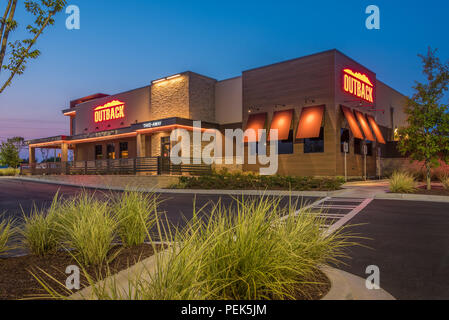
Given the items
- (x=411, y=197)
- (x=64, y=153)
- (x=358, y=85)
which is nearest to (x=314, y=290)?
(x=411, y=197)

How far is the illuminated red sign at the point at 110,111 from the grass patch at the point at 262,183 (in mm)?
15984

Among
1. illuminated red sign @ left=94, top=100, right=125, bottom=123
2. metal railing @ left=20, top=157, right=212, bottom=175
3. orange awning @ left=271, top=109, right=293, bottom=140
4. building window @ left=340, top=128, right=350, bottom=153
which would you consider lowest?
metal railing @ left=20, top=157, right=212, bottom=175

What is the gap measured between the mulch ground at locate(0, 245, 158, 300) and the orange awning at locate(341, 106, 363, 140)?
19.4 metres

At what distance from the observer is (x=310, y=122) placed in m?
21.5

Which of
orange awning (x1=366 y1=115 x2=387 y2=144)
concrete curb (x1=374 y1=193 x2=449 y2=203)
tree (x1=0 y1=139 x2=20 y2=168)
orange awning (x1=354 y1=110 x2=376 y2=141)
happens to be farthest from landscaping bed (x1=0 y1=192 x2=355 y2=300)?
tree (x1=0 y1=139 x2=20 y2=168)

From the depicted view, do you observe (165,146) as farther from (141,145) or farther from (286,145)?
(286,145)

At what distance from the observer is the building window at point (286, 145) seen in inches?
916

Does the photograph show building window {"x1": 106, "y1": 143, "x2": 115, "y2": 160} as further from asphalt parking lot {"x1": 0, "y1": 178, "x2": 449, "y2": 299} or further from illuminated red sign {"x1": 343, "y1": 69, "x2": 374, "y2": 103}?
asphalt parking lot {"x1": 0, "y1": 178, "x2": 449, "y2": 299}

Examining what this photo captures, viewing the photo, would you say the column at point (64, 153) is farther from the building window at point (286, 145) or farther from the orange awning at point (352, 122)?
the orange awning at point (352, 122)

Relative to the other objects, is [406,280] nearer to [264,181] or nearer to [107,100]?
[264,181]

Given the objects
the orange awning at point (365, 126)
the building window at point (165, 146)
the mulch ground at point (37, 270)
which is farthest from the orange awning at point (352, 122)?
the mulch ground at point (37, 270)

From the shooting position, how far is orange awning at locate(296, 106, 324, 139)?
2100cm

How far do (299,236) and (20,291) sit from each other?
3008 millimetres

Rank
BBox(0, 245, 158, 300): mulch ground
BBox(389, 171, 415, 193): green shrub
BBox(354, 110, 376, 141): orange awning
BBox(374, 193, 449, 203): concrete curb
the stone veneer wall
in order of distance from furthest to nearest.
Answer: the stone veneer wall < BBox(354, 110, 376, 141): orange awning < BBox(389, 171, 415, 193): green shrub < BBox(374, 193, 449, 203): concrete curb < BBox(0, 245, 158, 300): mulch ground
